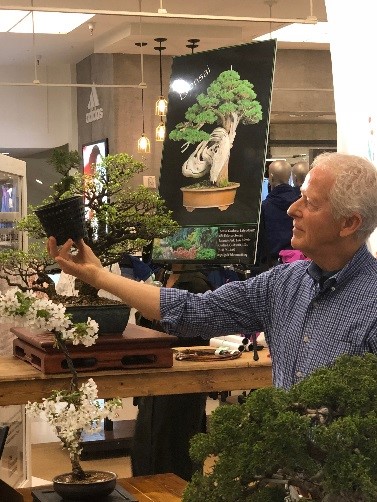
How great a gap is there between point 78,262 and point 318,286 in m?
0.60

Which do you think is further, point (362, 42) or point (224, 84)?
point (224, 84)

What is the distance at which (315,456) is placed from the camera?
124cm

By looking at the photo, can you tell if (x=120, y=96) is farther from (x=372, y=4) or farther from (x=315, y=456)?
(x=315, y=456)

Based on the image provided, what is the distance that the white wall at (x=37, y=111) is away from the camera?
16406 millimetres

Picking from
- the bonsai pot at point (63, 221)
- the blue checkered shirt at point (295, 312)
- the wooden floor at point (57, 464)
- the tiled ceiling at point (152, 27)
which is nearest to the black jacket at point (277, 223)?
the wooden floor at point (57, 464)

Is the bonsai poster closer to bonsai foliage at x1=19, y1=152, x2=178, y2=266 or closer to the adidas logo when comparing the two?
bonsai foliage at x1=19, y1=152, x2=178, y2=266

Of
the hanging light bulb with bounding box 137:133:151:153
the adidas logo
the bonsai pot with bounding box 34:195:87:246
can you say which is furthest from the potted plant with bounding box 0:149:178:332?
the adidas logo

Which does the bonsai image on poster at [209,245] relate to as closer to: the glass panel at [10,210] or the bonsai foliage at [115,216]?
the glass panel at [10,210]

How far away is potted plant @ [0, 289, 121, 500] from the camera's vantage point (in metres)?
2.21

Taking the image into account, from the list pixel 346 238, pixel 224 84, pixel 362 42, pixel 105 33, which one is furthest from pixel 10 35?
pixel 346 238

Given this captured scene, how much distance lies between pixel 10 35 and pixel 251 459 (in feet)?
42.4

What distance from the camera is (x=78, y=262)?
2.37m

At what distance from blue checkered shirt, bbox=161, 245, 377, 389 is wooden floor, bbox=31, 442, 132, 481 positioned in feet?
11.1

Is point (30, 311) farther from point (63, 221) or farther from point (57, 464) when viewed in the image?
point (57, 464)
